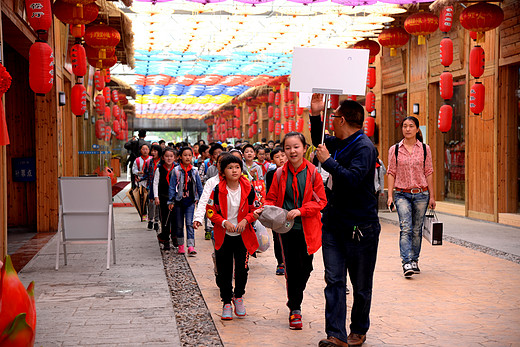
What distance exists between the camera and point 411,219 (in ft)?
25.1

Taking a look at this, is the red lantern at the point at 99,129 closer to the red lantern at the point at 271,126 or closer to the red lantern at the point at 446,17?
the red lantern at the point at 446,17

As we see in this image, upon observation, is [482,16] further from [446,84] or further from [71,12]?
[71,12]

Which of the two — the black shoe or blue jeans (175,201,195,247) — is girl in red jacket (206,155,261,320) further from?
blue jeans (175,201,195,247)

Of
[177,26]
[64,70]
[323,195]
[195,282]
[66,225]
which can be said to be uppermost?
[177,26]

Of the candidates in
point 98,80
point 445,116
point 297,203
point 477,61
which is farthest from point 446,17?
point 98,80

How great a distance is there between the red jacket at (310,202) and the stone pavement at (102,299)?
51.2 inches

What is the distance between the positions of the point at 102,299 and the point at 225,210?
158cm

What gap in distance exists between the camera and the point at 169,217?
Result: 386 inches

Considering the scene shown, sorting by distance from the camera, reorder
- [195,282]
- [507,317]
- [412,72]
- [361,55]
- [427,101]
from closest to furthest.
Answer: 1. [361,55]
2. [507,317]
3. [195,282]
4. [427,101]
5. [412,72]

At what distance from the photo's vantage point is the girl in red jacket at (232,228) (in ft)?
18.6

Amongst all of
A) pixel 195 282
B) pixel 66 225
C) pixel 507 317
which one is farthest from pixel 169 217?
pixel 507 317

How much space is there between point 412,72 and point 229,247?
13339mm

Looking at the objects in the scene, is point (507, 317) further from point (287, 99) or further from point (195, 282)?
point (287, 99)

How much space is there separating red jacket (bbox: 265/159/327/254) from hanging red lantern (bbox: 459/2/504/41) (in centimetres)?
744
